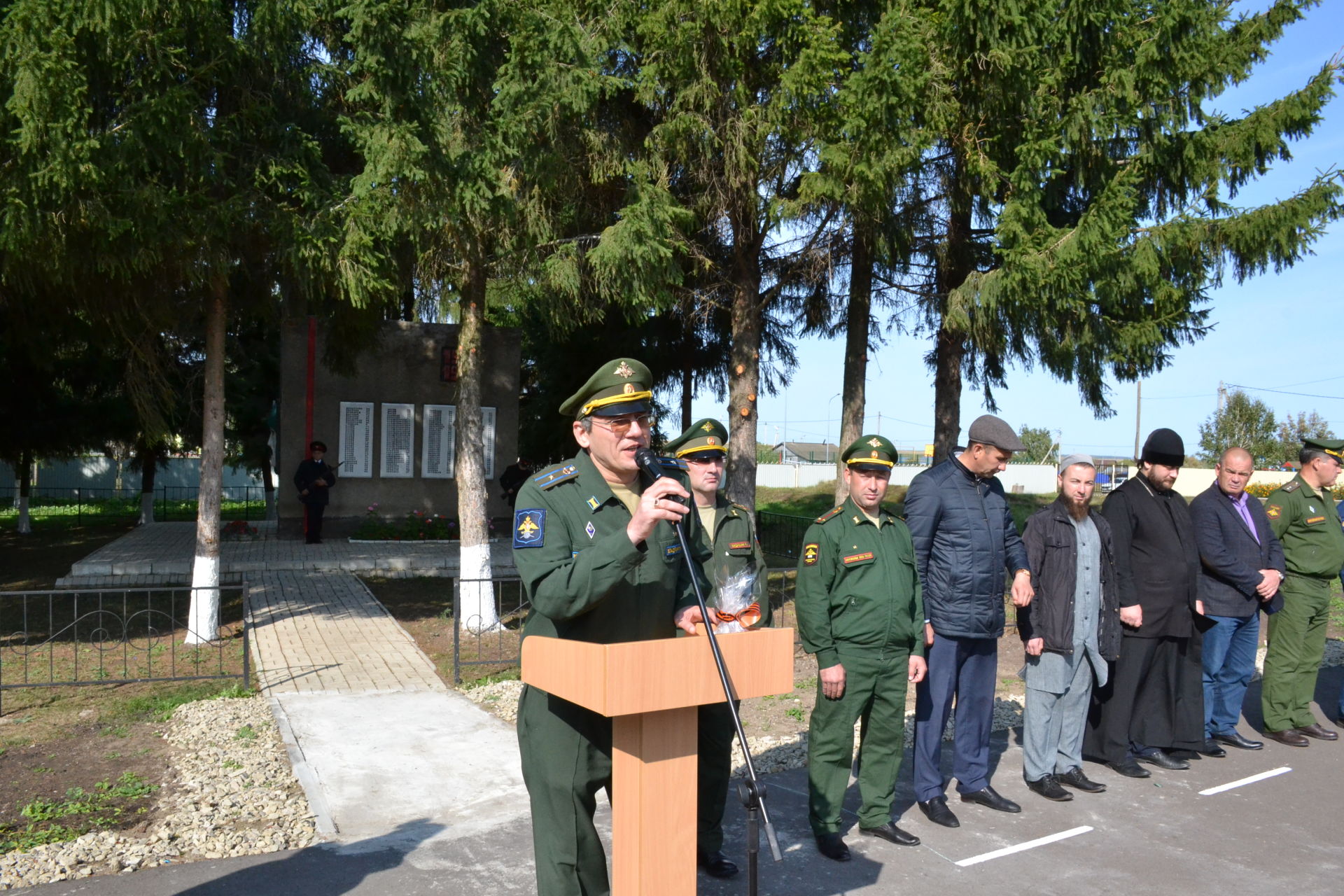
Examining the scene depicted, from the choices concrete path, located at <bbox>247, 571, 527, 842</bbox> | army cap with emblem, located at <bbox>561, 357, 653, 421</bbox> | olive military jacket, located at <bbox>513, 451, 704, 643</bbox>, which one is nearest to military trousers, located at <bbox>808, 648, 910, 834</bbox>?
concrete path, located at <bbox>247, 571, 527, 842</bbox>

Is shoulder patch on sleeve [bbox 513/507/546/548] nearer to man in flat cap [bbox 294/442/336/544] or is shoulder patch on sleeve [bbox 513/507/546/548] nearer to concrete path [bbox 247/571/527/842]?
concrete path [bbox 247/571/527/842]

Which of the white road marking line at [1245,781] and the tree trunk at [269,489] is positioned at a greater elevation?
the tree trunk at [269,489]

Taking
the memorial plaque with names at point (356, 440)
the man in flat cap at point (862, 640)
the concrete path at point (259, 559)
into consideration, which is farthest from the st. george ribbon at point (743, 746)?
the memorial plaque with names at point (356, 440)

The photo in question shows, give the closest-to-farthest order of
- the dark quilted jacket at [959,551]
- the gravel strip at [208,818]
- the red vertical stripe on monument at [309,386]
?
the gravel strip at [208,818] → the dark quilted jacket at [959,551] → the red vertical stripe on monument at [309,386]

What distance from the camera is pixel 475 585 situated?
10.6 metres

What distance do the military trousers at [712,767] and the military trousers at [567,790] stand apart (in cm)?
122

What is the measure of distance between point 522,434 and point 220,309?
1297cm

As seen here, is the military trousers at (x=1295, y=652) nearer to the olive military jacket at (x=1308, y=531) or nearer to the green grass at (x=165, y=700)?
the olive military jacket at (x=1308, y=531)

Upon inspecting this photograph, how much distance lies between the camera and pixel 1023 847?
16.4 ft

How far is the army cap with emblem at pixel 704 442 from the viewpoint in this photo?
5.33 metres

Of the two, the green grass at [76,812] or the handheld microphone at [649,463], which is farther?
the green grass at [76,812]

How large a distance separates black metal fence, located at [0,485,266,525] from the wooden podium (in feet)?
79.7

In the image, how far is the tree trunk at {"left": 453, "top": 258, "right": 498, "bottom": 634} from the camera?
10.7 meters

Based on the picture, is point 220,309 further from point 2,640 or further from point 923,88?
point 923,88
